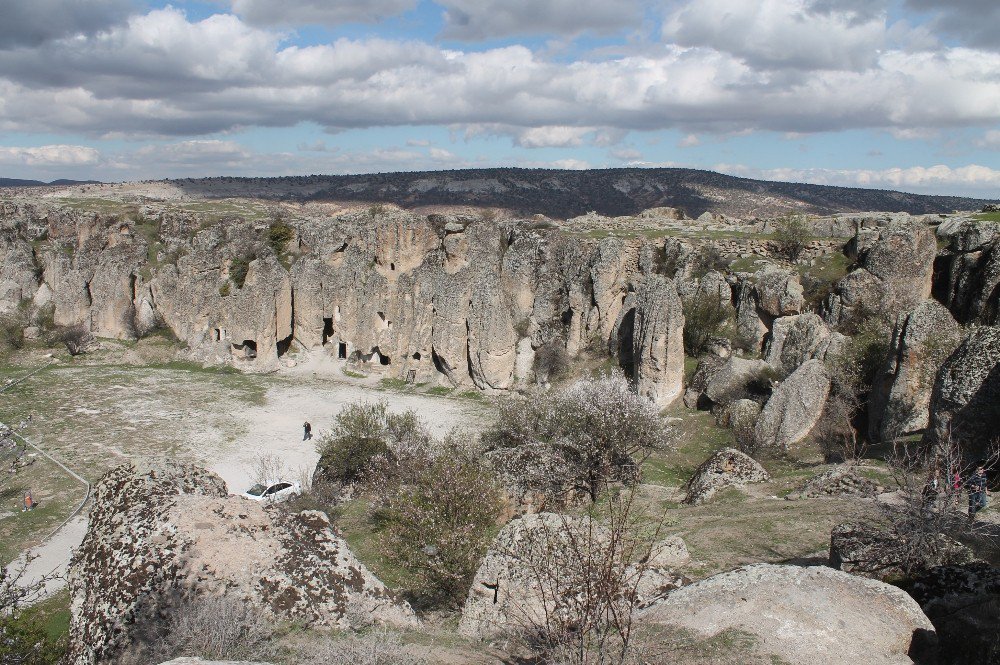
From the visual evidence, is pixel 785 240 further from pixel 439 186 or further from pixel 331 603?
pixel 439 186

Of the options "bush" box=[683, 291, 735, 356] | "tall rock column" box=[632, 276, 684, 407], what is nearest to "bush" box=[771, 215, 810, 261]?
"bush" box=[683, 291, 735, 356]

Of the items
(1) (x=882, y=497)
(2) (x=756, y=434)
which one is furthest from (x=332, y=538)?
(2) (x=756, y=434)

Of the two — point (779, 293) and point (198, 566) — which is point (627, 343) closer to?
point (779, 293)

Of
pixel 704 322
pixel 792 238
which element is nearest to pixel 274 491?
pixel 704 322

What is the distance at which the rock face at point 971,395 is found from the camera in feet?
39.6

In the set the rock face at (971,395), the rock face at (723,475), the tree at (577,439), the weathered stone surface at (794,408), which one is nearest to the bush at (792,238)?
the weathered stone surface at (794,408)

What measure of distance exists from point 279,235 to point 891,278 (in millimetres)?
31011

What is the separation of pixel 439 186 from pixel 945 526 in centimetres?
10034

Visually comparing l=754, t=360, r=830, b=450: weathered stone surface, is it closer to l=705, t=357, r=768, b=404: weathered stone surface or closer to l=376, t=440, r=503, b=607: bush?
l=705, t=357, r=768, b=404: weathered stone surface

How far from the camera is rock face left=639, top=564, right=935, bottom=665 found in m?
→ 5.77

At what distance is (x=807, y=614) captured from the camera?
616 cm

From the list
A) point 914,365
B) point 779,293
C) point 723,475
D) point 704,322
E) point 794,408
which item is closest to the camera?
point 723,475

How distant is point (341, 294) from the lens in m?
33.3

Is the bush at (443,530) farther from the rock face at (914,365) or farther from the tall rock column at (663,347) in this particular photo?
the tall rock column at (663,347)
